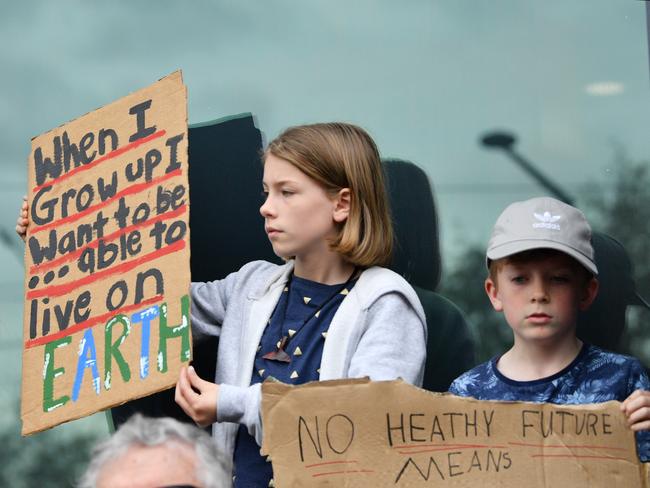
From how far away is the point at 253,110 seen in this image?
3758mm

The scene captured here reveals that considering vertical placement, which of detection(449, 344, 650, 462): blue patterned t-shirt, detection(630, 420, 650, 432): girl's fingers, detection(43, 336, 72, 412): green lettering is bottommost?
detection(630, 420, 650, 432): girl's fingers

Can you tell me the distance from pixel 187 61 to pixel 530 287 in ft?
4.94

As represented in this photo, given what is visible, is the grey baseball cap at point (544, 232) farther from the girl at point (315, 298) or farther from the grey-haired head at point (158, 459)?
the grey-haired head at point (158, 459)

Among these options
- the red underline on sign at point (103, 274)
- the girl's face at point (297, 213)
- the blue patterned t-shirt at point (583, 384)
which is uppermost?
the girl's face at point (297, 213)

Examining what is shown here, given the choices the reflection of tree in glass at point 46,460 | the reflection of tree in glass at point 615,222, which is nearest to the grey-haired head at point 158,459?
the reflection of tree in glass at point 615,222

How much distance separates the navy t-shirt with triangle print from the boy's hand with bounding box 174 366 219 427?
0.17 meters

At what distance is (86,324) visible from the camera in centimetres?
304

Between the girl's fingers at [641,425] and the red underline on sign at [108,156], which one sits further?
the red underline on sign at [108,156]

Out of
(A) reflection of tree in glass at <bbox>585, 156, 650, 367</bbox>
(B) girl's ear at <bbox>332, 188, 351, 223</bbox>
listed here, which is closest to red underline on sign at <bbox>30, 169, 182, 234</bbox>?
(B) girl's ear at <bbox>332, 188, 351, 223</bbox>

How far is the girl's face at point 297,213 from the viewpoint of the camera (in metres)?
3.00

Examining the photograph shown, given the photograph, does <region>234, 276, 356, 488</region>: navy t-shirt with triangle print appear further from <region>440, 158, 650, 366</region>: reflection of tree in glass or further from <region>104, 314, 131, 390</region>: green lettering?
<region>440, 158, 650, 366</region>: reflection of tree in glass

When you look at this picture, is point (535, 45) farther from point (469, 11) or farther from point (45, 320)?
point (45, 320)

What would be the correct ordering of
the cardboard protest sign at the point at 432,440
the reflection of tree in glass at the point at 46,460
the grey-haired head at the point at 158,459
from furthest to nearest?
the reflection of tree in glass at the point at 46,460, the cardboard protest sign at the point at 432,440, the grey-haired head at the point at 158,459

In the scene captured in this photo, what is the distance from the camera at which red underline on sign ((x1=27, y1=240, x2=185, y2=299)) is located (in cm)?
296
